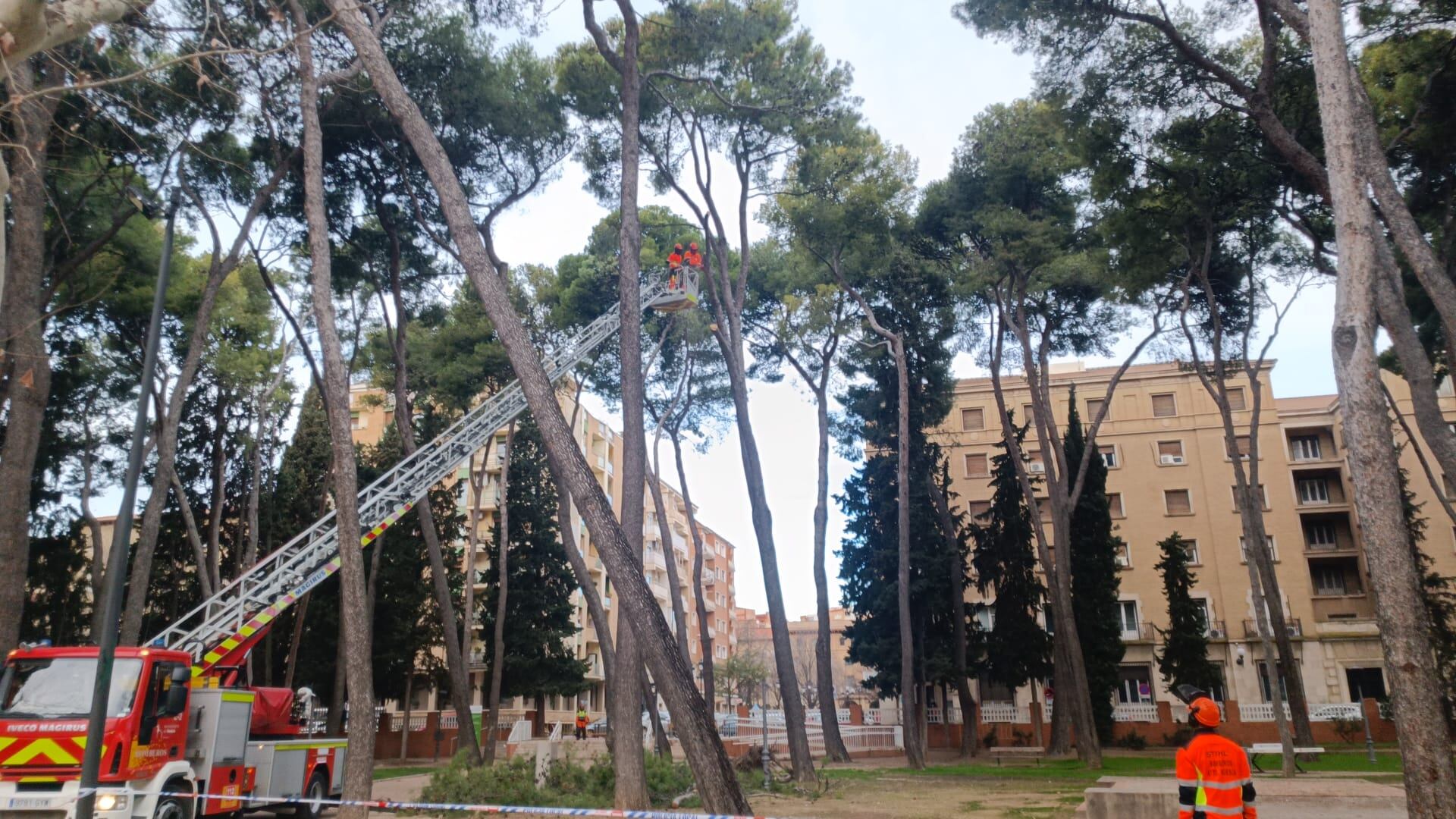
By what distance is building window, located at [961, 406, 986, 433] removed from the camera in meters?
39.0

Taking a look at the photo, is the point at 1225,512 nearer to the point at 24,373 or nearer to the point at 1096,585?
the point at 1096,585

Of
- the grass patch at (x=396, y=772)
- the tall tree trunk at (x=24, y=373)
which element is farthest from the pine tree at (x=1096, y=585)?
the tall tree trunk at (x=24, y=373)

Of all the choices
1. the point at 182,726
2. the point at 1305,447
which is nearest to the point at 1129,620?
the point at 1305,447

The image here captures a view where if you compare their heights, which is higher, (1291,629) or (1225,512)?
(1225,512)

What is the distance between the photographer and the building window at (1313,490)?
117 feet

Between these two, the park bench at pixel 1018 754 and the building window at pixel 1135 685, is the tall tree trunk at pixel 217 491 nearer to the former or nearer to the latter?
the park bench at pixel 1018 754

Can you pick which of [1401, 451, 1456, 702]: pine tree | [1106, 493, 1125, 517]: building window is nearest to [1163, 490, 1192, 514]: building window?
[1106, 493, 1125, 517]: building window

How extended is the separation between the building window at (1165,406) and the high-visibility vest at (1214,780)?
34.3 metres

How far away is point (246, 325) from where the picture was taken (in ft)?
80.5

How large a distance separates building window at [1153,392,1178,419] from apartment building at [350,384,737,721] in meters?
19.9

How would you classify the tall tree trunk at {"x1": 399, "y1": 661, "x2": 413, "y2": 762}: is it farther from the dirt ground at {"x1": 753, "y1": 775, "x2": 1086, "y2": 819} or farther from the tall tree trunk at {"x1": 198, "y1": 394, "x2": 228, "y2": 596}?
the dirt ground at {"x1": 753, "y1": 775, "x2": 1086, "y2": 819}

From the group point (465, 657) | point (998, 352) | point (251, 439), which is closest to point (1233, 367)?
point (998, 352)

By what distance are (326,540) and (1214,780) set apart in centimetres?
1163

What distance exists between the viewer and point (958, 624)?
2669 cm
